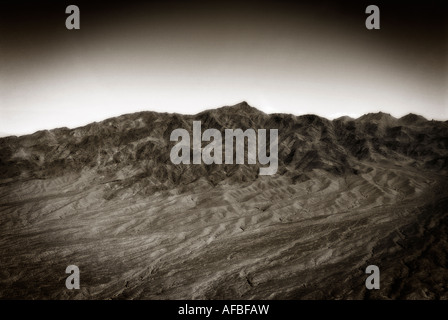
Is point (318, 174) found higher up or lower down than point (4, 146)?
lower down

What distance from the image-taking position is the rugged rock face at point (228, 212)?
1407 inches

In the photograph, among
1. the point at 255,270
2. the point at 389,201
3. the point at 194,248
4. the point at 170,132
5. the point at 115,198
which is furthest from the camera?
the point at 170,132

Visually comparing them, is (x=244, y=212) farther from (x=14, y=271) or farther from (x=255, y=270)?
(x=14, y=271)

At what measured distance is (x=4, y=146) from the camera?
90125 millimetres

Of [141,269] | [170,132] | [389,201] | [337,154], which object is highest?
[170,132]

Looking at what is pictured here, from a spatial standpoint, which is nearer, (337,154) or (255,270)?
(255,270)

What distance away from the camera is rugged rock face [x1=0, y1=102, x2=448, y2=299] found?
35750 millimetres

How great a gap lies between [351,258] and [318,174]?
39.1 metres

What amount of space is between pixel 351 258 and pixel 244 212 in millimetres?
25520

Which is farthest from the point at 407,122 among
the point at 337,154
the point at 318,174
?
the point at 318,174

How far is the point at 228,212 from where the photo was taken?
6206cm

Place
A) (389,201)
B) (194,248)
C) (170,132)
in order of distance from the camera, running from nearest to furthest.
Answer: (194,248) < (389,201) < (170,132)

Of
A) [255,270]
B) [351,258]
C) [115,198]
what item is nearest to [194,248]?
[255,270]

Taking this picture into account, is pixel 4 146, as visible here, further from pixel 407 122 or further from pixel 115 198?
pixel 407 122
